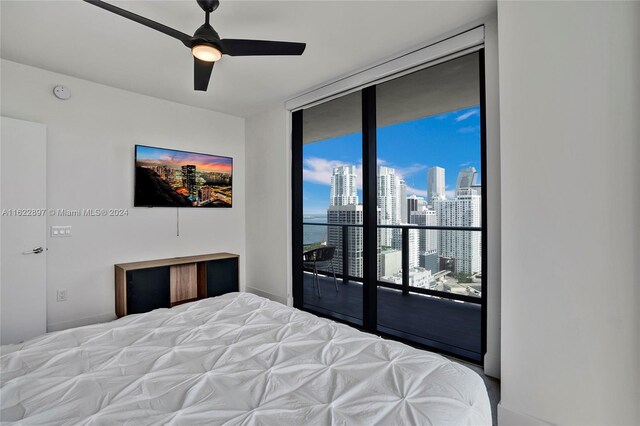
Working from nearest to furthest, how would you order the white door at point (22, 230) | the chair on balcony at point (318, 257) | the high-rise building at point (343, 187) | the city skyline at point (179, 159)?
the white door at point (22, 230)
the city skyline at point (179, 159)
the chair on balcony at point (318, 257)
the high-rise building at point (343, 187)

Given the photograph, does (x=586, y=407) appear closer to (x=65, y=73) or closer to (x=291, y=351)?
(x=291, y=351)

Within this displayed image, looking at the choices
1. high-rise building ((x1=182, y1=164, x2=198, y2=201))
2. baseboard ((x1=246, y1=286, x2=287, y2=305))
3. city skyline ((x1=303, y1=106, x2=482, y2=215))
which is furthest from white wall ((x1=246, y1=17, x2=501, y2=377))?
high-rise building ((x1=182, y1=164, x2=198, y2=201))

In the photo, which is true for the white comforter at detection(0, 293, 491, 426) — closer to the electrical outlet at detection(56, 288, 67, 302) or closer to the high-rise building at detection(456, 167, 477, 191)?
the electrical outlet at detection(56, 288, 67, 302)

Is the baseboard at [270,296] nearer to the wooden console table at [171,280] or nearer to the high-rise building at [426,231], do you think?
the wooden console table at [171,280]

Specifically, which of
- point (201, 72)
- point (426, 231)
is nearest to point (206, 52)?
point (201, 72)

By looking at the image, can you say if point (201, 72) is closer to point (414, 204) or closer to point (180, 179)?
point (180, 179)

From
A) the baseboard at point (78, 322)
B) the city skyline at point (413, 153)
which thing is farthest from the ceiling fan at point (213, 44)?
the baseboard at point (78, 322)
